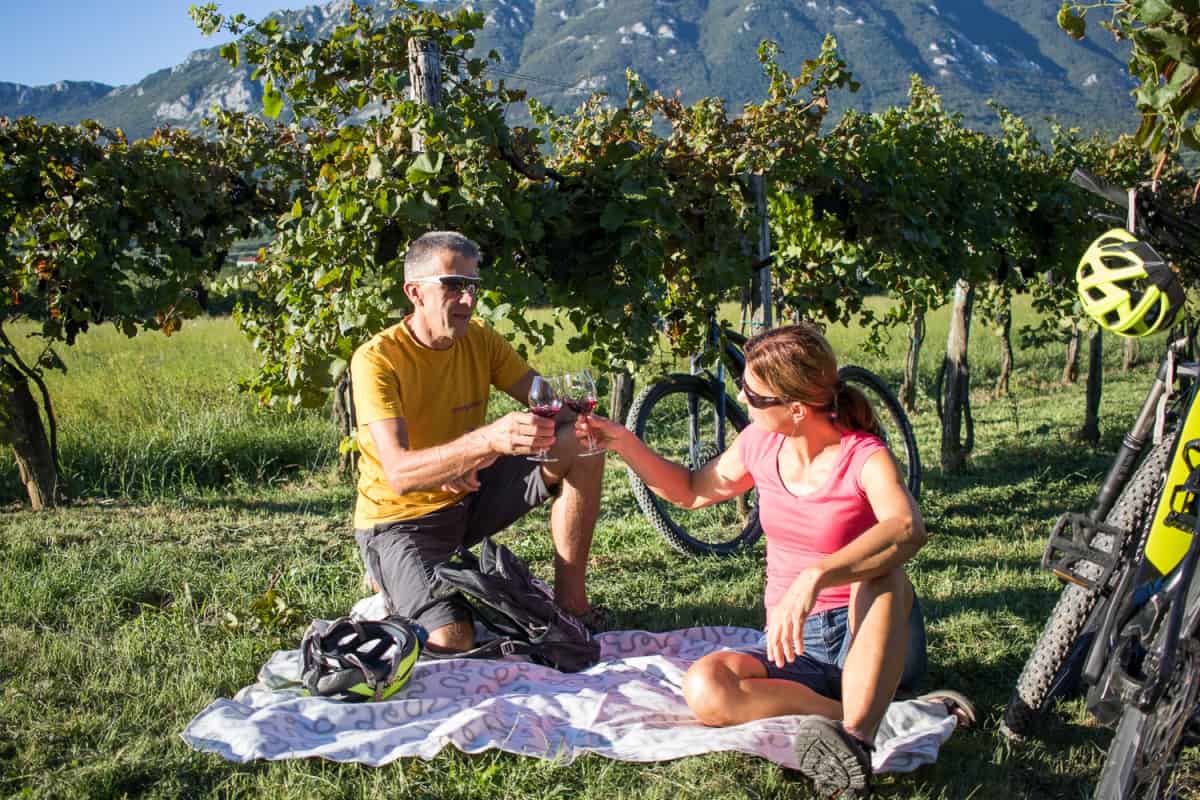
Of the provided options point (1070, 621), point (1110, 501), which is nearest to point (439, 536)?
point (1070, 621)

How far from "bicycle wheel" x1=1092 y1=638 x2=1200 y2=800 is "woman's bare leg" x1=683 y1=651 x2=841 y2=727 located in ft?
2.54

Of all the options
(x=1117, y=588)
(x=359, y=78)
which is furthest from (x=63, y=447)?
(x=1117, y=588)

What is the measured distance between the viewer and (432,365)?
12.7 feet

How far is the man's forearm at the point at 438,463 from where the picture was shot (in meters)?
3.29

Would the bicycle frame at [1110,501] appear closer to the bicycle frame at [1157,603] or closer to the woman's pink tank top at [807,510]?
the bicycle frame at [1157,603]

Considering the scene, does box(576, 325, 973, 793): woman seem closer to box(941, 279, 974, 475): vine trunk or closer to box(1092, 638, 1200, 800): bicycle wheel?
box(1092, 638, 1200, 800): bicycle wheel

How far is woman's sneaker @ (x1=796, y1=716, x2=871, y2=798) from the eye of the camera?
265cm

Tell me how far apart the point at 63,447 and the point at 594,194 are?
428cm

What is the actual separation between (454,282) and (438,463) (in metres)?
0.67

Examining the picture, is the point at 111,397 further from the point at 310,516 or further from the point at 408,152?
the point at 408,152

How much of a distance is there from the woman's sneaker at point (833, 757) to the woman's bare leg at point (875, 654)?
0.27ft

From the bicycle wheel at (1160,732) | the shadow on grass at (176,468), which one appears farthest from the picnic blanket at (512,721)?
the shadow on grass at (176,468)

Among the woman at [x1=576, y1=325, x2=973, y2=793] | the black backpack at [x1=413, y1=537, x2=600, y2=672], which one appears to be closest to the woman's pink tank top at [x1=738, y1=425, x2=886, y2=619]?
the woman at [x1=576, y1=325, x2=973, y2=793]

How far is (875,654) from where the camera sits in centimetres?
275
